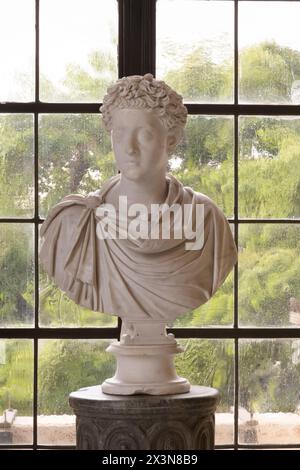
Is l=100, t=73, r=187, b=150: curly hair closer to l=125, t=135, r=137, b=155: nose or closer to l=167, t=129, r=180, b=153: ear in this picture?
l=167, t=129, r=180, b=153: ear

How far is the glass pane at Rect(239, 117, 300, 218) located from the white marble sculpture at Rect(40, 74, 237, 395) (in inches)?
39.3

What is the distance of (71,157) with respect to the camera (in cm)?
602

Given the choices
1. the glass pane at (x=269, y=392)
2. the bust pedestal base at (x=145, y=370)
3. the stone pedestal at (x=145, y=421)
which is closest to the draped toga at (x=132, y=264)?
the bust pedestal base at (x=145, y=370)

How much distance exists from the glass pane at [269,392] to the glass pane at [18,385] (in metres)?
1.13

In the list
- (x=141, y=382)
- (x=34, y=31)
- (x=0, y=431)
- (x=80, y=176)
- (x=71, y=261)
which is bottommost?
(x=0, y=431)

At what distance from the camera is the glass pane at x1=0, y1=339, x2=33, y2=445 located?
5.96 meters

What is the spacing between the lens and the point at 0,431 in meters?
5.99

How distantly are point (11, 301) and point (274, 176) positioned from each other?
5.14 feet

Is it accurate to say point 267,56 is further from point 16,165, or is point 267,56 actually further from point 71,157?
point 16,165

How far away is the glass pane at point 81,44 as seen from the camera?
6.00 m

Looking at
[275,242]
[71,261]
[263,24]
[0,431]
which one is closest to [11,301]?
[0,431]

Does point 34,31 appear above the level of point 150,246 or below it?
above

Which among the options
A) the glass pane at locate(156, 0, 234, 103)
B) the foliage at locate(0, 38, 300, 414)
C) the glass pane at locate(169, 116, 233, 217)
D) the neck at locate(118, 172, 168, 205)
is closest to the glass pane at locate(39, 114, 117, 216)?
the foliage at locate(0, 38, 300, 414)
